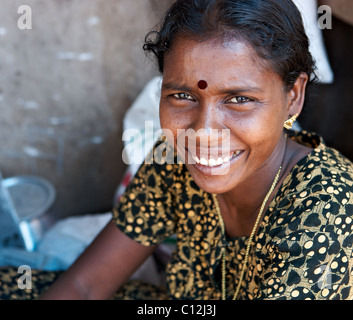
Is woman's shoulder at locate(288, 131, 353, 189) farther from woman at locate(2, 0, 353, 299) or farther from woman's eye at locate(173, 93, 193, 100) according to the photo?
woman's eye at locate(173, 93, 193, 100)

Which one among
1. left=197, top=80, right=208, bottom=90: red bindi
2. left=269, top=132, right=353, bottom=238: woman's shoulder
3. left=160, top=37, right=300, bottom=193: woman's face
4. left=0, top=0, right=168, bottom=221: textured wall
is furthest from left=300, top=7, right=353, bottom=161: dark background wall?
left=197, top=80, right=208, bottom=90: red bindi

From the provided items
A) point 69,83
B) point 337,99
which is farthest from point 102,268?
point 337,99

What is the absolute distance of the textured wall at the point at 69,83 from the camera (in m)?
2.38

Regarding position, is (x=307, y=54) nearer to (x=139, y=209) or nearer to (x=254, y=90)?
(x=254, y=90)

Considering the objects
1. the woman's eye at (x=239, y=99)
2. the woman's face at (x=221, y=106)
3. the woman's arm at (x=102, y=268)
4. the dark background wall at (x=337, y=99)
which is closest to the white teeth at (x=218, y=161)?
the woman's face at (x=221, y=106)

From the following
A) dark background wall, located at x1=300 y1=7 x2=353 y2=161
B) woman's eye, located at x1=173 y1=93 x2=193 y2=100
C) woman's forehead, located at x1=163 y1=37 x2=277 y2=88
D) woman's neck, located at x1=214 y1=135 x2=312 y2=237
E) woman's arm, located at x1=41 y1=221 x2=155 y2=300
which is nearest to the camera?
woman's forehead, located at x1=163 y1=37 x2=277 y2=88

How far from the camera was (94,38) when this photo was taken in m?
2.47

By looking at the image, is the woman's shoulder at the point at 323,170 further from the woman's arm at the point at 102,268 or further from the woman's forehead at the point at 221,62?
the woman's arm at the point at 102,268

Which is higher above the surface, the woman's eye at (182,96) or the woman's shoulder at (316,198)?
the woman's eye at (182,96)

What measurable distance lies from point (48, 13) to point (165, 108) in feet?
4.40

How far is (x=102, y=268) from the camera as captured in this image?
1633 millimetres

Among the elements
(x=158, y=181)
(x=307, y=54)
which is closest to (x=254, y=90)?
(x=307, y=54)

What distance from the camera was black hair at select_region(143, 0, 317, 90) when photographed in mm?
1146

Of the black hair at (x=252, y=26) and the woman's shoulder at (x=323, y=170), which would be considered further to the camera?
the woman's shoulder at (x=323, y=170)
